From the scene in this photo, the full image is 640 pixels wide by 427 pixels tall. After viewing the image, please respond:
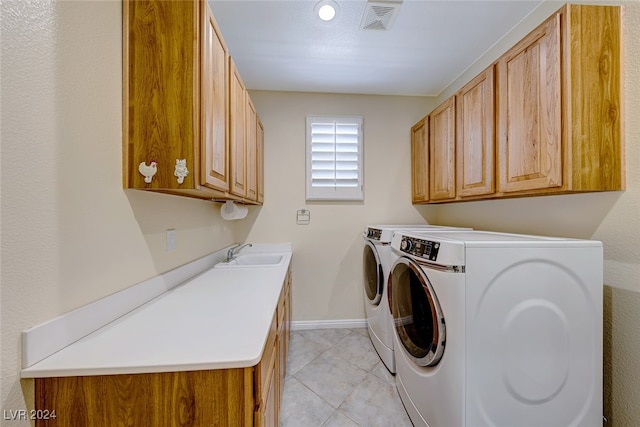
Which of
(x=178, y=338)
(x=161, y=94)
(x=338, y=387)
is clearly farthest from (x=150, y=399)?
(x=338, y=387)

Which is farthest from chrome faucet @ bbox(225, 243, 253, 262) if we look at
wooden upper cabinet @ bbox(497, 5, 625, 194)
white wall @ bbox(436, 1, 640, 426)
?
white wall @ bbox(436, 1, 640, 426)

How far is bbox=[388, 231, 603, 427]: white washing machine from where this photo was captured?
45.1 inches

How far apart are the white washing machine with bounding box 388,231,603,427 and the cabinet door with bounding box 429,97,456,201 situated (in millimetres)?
1063

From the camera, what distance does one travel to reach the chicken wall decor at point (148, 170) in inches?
42.1

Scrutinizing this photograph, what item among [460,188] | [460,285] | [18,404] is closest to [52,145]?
[18,404]

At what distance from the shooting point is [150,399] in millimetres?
716

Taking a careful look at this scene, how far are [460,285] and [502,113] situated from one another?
1144 millimetres

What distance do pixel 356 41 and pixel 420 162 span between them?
4.40 feet

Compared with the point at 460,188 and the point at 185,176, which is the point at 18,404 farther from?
the point at 460,188

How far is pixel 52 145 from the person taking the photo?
0.78 m

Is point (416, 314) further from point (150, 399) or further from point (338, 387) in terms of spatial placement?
point (150, 399)

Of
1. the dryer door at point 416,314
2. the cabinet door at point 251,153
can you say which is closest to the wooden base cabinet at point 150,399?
the dryer door at point 416,314

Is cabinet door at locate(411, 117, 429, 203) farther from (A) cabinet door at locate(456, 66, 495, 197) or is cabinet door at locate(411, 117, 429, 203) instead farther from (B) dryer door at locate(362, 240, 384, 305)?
(B) dryer door at locate(362, 240, 384, 305)

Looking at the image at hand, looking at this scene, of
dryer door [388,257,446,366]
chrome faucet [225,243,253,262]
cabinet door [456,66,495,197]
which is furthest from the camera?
chrome faucet [225,243,253,262]
